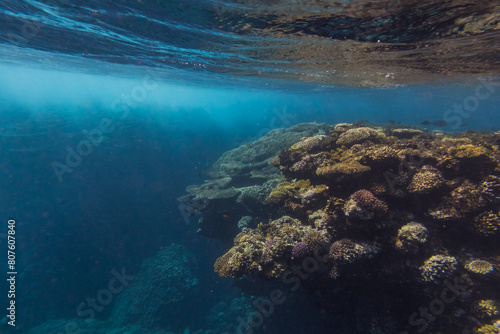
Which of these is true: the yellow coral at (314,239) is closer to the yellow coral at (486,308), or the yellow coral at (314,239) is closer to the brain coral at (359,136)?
the yellow coral at (486,308)

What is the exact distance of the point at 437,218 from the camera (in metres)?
5.78

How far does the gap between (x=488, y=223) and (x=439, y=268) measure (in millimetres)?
1629

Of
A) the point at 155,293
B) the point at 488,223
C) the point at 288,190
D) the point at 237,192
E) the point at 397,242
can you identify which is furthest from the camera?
the point at 155,293

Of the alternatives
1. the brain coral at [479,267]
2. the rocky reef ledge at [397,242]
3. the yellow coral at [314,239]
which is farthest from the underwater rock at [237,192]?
the brain coral at [479,267]

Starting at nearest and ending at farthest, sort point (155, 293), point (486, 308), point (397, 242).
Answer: point (486, 308) < point (397, 242) < point (155, 293)

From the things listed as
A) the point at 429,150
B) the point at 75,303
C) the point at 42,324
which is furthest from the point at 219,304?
the point at 429,150

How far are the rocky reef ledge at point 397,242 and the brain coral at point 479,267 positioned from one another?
0.06ft

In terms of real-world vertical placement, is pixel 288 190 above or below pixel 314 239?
above

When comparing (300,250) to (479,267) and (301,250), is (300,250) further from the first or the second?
(479,267)

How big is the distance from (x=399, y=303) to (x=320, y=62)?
657 inches

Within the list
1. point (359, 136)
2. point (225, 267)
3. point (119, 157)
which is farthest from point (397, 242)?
point (119, 157)

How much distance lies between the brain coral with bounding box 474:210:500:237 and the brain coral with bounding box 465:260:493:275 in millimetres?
662

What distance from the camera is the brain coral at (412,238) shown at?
5.43 metres

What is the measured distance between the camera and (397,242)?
18.6 ft
